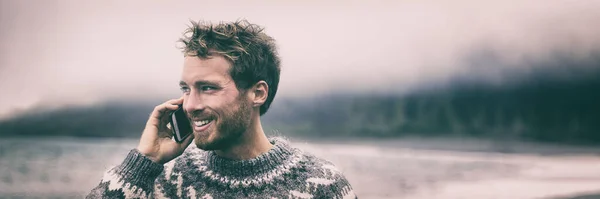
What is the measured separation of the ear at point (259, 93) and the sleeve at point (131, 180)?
316 millimetres

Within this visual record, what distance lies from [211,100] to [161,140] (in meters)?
0.21

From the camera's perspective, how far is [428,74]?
5.98ft

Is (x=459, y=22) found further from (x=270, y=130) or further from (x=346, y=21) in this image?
(x=270, y=130)

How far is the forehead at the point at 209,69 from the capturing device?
4.99 feet

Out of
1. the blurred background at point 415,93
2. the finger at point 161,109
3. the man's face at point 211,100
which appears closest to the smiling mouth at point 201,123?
the man's face at point 211,100

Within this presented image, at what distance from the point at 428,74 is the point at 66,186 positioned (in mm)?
1272

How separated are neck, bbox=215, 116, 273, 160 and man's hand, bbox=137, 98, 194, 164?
0.12 m

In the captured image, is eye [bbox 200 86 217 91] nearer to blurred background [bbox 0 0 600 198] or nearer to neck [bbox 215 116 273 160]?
neck [bbox 215 116 273 160]

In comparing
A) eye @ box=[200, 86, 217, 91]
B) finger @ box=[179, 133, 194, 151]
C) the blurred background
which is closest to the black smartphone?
finger @ box=[179, 133, 194, 151]

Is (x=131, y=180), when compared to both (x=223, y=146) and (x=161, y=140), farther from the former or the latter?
(x=223, y=146)

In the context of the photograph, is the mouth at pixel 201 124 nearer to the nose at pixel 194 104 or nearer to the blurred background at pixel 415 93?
the nose at pixel 194 104

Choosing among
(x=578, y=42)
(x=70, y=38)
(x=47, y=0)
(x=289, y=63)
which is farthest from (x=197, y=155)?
(x=578, y=42)

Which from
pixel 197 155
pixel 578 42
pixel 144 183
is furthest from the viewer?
pixel 578 42

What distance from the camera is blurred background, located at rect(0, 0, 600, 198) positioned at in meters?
1.79
